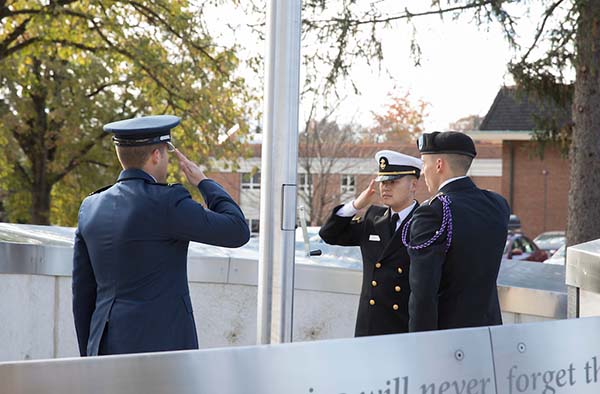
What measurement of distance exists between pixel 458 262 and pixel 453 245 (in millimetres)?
81

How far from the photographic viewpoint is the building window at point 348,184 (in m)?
29.7

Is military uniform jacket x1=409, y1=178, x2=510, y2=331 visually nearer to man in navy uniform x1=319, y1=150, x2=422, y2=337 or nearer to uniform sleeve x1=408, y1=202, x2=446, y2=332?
uniform sleeve x1=408, y1=202, x2=446, y2=332

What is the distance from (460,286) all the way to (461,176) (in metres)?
0.48

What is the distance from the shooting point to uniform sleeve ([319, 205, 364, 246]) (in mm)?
4750

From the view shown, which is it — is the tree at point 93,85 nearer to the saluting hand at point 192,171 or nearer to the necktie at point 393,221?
the necktie at point 393,221

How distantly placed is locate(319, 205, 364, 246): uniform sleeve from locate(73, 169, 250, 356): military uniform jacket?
1326 mm

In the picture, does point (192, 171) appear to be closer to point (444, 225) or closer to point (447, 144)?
point (444, 225)

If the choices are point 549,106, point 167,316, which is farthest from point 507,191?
point 167,316

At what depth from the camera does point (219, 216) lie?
11.1ft

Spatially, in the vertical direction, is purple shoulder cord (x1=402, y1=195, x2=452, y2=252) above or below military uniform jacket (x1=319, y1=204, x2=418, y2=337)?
above

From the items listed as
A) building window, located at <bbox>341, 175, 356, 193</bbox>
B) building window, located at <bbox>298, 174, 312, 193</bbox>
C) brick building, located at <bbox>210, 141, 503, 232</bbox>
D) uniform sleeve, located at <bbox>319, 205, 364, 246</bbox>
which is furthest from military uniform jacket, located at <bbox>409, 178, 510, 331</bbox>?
building window, located at <bbox>341, 175, 356, 193</bbox>

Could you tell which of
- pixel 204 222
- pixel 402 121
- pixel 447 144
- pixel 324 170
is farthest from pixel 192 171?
pixel 402 121

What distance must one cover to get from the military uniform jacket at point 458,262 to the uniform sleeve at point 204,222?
772mm

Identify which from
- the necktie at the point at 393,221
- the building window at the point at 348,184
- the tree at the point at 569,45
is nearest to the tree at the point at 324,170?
the building window at the point at 348,184
